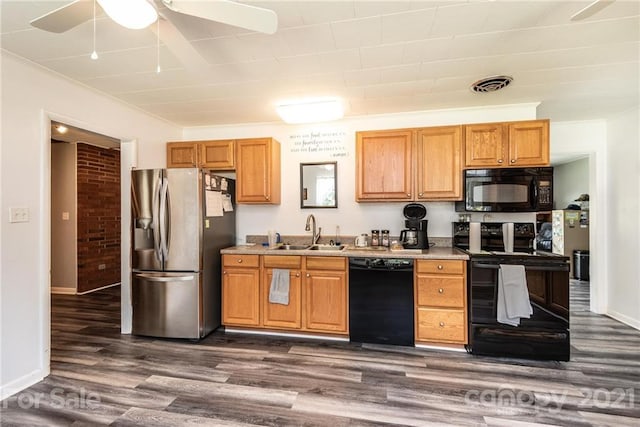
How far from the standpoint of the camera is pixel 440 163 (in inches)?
122

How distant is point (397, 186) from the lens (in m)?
3.20

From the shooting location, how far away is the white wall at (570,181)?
6148 mm

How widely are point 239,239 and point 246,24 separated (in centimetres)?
285

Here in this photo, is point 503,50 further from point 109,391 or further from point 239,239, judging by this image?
point 109,391

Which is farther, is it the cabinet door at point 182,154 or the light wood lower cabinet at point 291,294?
the cabinet door at point 182,154

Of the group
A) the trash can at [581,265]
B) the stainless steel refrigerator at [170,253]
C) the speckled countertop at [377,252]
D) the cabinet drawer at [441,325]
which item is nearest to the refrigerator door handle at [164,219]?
the stainless steel refrigerator at [170,253]

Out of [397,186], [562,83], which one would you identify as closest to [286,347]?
Answer: [397,186]

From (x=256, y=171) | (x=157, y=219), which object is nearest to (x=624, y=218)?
(x=256, y=171)

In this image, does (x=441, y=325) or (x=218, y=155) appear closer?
(x=441, y=325)

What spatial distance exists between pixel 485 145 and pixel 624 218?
2.04 metres

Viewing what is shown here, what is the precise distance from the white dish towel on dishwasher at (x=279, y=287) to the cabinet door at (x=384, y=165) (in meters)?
1.13

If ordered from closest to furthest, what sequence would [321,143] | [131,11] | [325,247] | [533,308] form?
[131,11], [533,308], [325,247], [321,143]

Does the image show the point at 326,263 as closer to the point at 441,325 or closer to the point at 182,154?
the point at 441,325

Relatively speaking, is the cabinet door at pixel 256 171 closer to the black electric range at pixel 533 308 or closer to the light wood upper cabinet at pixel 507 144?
the light wood upper cabinet at pixel 507 144
